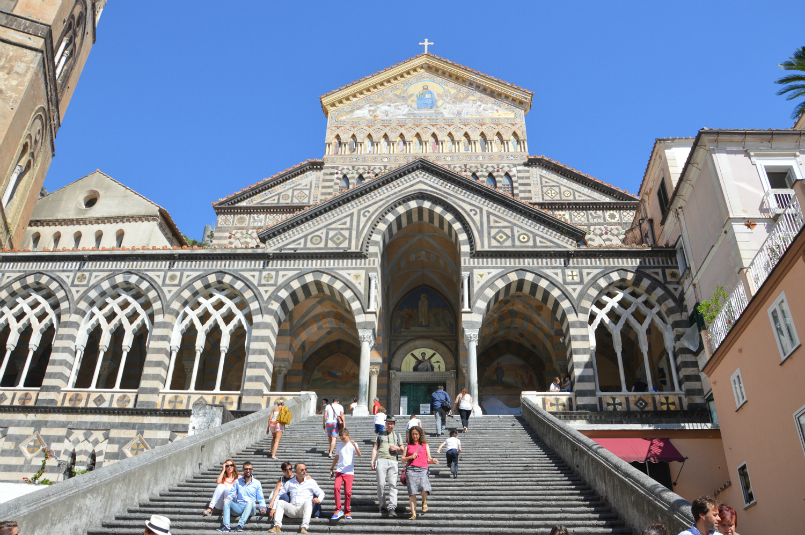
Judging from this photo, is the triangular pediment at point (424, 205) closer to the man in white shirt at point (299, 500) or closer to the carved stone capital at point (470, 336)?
the carved stone capital at point (470, 336)

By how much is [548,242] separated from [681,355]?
20.3 feet

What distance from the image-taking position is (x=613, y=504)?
9.71 meters

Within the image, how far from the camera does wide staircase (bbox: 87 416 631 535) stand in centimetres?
948

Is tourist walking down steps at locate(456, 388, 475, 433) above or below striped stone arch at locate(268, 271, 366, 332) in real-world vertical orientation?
below

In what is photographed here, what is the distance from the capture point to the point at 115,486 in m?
10.2

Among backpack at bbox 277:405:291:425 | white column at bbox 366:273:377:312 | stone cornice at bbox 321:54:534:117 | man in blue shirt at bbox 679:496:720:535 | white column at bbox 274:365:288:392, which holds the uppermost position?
stone cornice at bbox 321:54:534:117

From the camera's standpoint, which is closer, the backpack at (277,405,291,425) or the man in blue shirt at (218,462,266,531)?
the man in blue shirt at (218,462,266,531)

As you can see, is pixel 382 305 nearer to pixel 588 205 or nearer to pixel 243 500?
pixel 588 205

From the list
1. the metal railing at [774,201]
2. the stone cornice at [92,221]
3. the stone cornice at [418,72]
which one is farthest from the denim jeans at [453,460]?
the stone cornice at [418,72]

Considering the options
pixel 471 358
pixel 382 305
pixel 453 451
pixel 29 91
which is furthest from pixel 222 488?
pixel 29 91

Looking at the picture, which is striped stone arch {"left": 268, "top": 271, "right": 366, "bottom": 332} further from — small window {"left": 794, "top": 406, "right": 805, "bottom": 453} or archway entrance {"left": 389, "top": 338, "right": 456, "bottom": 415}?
small window {"left": 794, "top": 406, "right": 805, "bottom": 453}

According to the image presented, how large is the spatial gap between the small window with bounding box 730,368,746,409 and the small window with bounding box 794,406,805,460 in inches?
105

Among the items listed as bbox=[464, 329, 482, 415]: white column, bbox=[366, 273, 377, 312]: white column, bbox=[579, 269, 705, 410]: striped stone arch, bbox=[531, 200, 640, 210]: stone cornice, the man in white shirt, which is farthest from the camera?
bbox=[531, 200, 640, 210]: stone cornice

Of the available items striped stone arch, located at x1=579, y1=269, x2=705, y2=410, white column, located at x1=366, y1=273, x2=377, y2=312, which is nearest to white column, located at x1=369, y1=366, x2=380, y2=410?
white column, located at x1=366, y1=273, x2=377, y2=312
